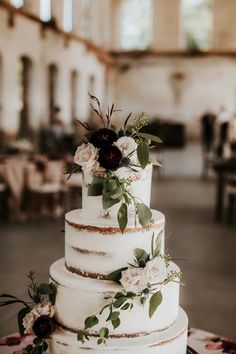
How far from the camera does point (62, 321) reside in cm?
289

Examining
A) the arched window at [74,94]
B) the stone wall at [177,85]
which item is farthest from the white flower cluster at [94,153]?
the stone wall at [177,85]

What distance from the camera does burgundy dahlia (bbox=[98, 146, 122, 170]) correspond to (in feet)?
8.87

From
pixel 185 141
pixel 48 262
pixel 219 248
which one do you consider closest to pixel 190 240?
pixel 219 248

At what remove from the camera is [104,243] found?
2750 millimetres

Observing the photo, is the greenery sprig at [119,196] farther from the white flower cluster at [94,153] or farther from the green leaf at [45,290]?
the green leaf at [45,290]

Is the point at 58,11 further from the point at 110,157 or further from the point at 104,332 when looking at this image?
the point at 104,332

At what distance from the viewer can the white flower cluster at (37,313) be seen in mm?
2871

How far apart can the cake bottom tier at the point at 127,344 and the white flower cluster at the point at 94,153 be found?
32.7 inches

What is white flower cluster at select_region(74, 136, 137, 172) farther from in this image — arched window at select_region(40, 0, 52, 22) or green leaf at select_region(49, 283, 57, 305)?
arched window at select_region(40, 0, 52, 22)

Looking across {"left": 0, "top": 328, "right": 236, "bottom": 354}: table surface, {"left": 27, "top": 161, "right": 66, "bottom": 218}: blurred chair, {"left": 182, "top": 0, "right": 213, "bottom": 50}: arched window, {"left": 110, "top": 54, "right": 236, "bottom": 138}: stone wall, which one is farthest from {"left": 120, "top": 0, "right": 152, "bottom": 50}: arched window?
{"left": 0, "top": 328, "right": 236, "bottom": 354}: table surface

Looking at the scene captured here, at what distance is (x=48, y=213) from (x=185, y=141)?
14123mm

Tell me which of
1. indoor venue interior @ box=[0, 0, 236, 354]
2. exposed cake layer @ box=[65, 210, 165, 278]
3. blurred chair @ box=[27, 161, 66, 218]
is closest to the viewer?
exposed cake layer @ box=[65, 210, 165, 278]

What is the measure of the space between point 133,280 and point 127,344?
0.33 metres

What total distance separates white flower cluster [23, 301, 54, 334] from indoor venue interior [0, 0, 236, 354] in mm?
684
